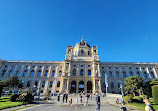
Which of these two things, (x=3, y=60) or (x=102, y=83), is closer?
(x=102, y=83)

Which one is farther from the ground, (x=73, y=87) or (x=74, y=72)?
(x=74, y=72)

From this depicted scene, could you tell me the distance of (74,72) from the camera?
41938 millimetres

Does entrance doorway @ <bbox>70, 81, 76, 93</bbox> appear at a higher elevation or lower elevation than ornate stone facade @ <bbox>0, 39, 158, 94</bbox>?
lower

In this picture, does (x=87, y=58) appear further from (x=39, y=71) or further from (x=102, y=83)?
(x=39, y=71)

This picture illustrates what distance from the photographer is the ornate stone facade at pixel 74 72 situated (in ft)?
129

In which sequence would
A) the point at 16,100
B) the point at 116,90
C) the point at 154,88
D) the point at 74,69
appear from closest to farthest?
1. the point at 154,88
2. the point at 16,100
3. the point at 116,90
4. the point at 74,69

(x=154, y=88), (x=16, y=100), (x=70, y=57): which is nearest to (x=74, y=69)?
(x=70, y=57)

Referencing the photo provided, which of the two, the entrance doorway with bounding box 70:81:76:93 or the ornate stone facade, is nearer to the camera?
the entrance doorway with bounding box 70:81:76:93

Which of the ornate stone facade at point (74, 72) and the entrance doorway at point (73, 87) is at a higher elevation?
the ornate stone facade at point (74, 72)

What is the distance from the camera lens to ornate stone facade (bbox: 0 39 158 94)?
129 feet

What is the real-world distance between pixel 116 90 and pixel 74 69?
2163cm

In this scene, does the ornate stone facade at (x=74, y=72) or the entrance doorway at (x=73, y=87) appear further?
the ornate stone facade at (x=74, y=72)

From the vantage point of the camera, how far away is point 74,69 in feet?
140

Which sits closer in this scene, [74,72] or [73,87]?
[73,87]
